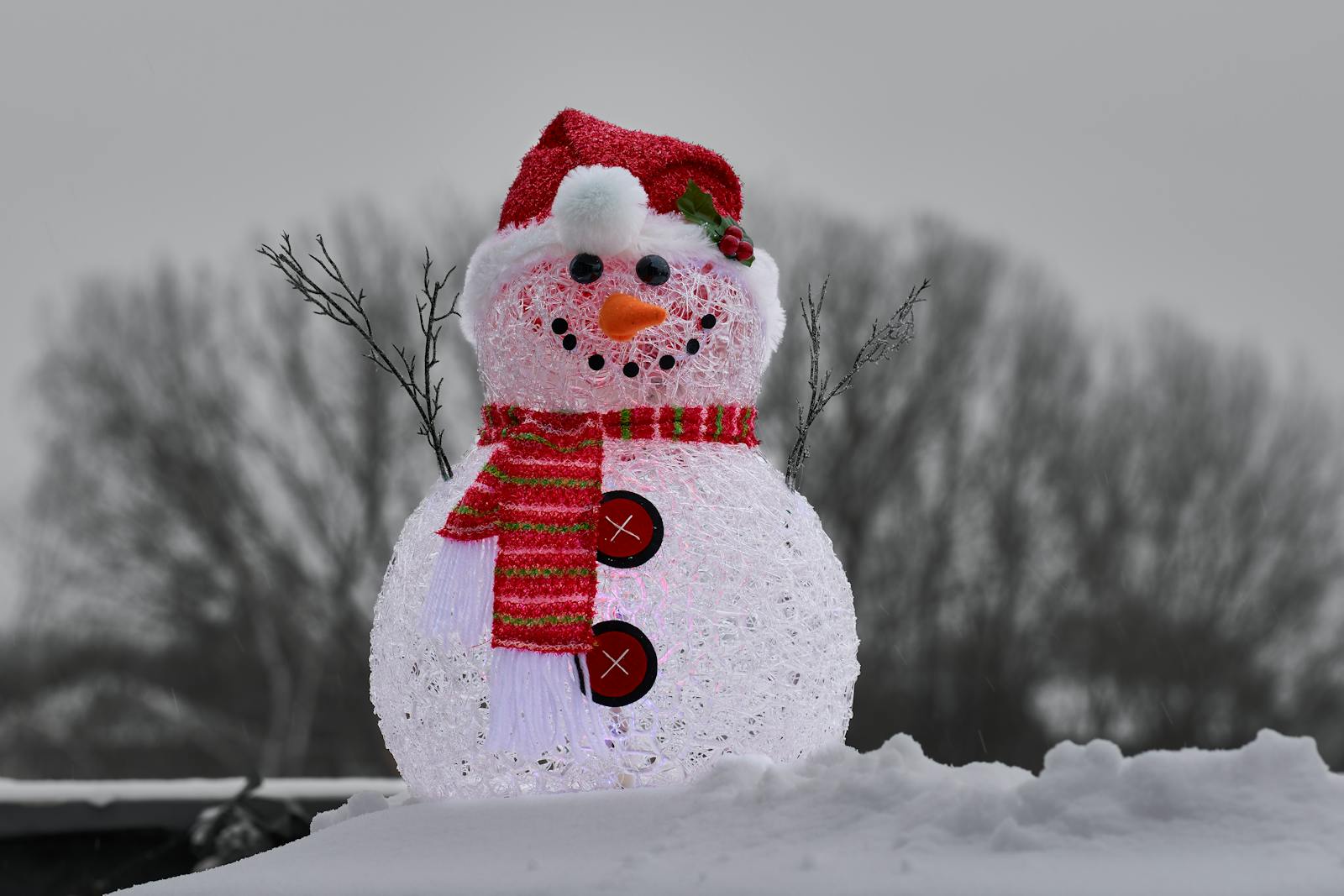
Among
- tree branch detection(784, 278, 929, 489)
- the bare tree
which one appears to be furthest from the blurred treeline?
tree branch detection(784, 278, 929, 489)

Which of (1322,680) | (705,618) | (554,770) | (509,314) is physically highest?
(509,314)

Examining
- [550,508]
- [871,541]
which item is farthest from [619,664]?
[871,541]

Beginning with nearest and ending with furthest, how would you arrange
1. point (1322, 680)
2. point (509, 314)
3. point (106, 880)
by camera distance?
point (509, 314)
point (106, 880)
point (1322, 680)

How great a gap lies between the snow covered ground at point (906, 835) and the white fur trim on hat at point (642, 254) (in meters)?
0.92

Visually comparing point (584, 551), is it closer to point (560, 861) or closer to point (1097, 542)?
point (560, 861)

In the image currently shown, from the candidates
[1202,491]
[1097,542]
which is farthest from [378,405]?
[1202,491]

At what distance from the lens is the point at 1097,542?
29.6 ft

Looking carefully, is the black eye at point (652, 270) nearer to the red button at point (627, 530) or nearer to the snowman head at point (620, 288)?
the snowman head at point (620, 288)

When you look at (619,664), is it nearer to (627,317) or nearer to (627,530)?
(627,530)

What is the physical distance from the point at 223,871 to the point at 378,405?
22.0 ft

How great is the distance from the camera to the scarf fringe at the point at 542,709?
2822 millimetres

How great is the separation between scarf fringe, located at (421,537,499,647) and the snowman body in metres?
0.02

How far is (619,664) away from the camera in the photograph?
9.26ft

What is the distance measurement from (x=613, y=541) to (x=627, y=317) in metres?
0.41
